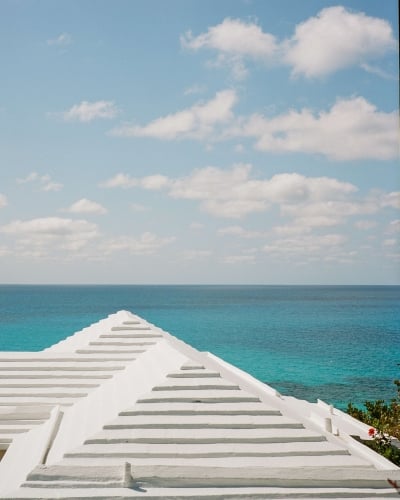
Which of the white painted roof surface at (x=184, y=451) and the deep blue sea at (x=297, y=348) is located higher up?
the white painted roof surface at (x=184, y=451)

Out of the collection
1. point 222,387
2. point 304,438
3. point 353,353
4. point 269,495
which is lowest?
point 353,353

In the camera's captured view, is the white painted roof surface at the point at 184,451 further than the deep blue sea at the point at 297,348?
No

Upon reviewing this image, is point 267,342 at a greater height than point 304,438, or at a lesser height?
lesser

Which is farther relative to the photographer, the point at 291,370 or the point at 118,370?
the point at 291,370

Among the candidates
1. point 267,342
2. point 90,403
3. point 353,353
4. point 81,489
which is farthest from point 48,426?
point 267,342

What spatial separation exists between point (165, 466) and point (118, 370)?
248 inches

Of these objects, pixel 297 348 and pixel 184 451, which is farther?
pixel 297 348

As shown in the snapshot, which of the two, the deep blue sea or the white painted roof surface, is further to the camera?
the deep blue sea

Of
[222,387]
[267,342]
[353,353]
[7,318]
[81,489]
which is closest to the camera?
[81,489]

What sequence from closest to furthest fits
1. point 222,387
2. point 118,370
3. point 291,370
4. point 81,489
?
point 81,489 < point 222,387 < point 118,370 < point 291,370

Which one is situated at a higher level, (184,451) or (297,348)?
(184,451)

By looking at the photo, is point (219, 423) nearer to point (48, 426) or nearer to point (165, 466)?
point (165, 466)

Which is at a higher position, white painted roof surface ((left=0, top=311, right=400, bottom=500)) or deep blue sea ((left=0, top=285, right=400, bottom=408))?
white painted roof surface ((left=0, top=311, right=400, bottom=500))

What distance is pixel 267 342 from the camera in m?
60.4
